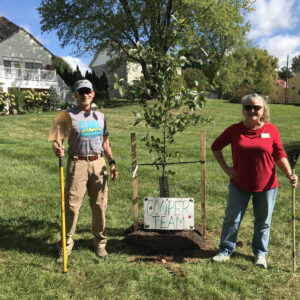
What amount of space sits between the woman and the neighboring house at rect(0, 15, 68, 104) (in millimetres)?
21497

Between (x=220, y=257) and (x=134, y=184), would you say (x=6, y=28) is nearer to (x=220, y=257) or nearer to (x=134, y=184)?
(x=134, y=184)

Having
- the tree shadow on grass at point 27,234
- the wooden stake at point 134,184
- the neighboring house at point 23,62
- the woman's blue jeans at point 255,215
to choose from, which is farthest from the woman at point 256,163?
the neighboring house at point 23,62

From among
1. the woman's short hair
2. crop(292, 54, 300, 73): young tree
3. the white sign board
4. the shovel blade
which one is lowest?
the white sign board

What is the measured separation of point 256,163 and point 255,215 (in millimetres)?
686

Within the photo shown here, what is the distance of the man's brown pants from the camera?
3506 mm

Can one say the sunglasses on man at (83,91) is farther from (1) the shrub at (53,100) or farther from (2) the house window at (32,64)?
(2) the house window at (32,64)

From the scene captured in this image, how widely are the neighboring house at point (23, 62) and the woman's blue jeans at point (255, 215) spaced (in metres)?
21.5

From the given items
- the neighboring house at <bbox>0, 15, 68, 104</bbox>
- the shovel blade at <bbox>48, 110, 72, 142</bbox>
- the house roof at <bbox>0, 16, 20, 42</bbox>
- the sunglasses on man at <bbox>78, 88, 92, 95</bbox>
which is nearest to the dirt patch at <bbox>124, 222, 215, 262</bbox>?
the shovel blade at <bbox>48, 110, 72, 142</bbox>

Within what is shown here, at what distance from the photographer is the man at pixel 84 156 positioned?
3.45 m

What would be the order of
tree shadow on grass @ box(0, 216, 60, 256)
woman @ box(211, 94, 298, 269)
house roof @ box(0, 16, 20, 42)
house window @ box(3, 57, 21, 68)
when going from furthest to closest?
house roof @ box(0, 16, 20, 42) < house window @ box(3, 57, 21, 68) < tree shadow on grass @ box(0, 216, 60, 256) < woman @ box(211, 94, 298, 269)

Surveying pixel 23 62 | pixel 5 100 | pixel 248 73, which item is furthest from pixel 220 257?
pixel 248 73

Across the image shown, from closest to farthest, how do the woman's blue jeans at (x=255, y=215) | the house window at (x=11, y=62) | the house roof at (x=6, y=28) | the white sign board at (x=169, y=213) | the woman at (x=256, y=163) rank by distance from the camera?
the woman at (x=256, y=163) → the woman's blue jeans at (x=255, y=215) → the white sign board at (x=169, y=213) → the house window at (x=11, y=62) → the house roof at (x=6, y=28)

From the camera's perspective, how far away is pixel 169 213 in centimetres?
391

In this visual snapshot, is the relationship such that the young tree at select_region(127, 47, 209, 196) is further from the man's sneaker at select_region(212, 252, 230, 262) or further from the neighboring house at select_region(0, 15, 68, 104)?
the neighboring house at select_region(0, 15, 68, 104)
